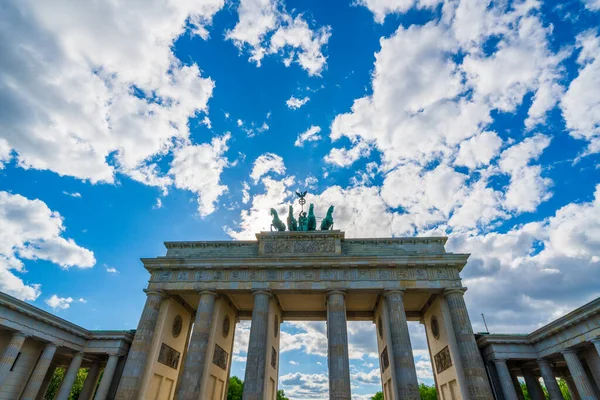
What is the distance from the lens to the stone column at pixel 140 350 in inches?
832

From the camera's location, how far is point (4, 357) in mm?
19109

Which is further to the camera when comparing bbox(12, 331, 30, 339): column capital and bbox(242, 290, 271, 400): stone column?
bbox(242, 290, 271, 400): stone column

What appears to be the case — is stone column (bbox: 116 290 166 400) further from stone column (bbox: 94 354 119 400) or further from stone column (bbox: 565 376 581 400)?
stone column (bbox: 565 376 581 400)

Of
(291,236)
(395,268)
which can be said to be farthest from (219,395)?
(395,268)

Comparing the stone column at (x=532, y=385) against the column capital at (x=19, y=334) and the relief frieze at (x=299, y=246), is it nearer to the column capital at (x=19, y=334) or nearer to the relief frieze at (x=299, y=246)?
the relief frieze at (x=299, y=246)

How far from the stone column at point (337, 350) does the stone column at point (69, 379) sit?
60.2 ft

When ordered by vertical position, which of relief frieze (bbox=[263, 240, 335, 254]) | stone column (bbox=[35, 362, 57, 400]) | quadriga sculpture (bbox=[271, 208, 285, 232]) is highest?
quadriga sculpture (bbox=[271, 208, 285, 232])

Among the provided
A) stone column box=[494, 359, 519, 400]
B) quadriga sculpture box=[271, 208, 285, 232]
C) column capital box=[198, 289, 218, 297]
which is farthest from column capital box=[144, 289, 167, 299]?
stone column box=[494, 359, 519, 400]

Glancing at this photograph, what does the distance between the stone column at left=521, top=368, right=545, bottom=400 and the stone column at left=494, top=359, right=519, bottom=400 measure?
2864 millimetres

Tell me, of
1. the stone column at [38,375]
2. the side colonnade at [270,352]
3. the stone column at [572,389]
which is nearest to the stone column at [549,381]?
the side colonnade at [270,352]

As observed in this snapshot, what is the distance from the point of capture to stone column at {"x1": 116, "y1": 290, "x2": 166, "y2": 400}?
21141mm

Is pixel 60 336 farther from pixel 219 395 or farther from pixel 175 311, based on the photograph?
pixel 219 395

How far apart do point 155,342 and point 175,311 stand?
10.2 feet

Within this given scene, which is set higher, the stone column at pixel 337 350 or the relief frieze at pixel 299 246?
the relief frieze at pixel 299 246
